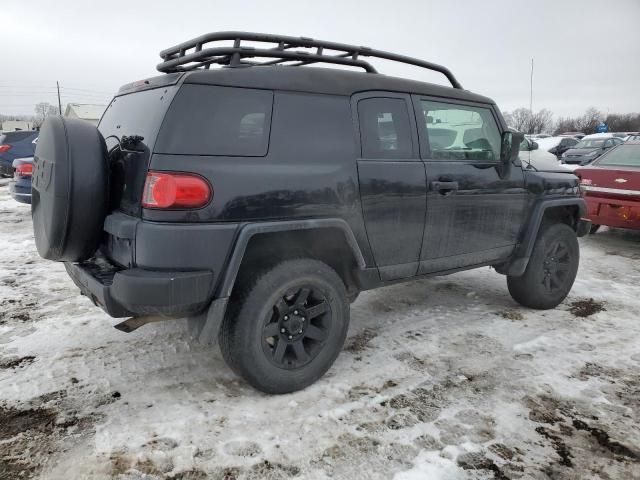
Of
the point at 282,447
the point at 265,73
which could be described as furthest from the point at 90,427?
the point at 265,73

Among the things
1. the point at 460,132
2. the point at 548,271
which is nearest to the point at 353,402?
the point at 460,132

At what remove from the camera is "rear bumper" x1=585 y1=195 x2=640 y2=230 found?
21.9 feet

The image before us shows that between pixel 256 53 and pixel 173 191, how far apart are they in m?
1.05

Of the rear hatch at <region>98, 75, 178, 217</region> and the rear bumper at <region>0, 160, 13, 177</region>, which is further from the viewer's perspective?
the rear bumper at <region>0, 160, 13, 177</region>

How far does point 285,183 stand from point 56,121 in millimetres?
1303

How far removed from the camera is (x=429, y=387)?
10.1 ft

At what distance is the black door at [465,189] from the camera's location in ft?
11.6

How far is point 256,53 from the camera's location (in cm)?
291

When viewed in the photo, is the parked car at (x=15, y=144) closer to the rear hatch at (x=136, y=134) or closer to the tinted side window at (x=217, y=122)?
the rear hatch at (x=136, y=134)

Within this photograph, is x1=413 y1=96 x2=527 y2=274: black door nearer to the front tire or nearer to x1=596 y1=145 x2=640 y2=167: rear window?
the front tire

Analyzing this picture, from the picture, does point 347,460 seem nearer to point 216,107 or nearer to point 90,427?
point 90,427

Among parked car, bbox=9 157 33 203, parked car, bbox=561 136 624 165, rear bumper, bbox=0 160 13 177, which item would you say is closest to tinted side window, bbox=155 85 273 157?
parked car, bbox=9 157 33 203

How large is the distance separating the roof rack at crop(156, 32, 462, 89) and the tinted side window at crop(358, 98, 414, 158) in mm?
342

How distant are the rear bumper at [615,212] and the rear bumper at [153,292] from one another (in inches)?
Answer: 253
